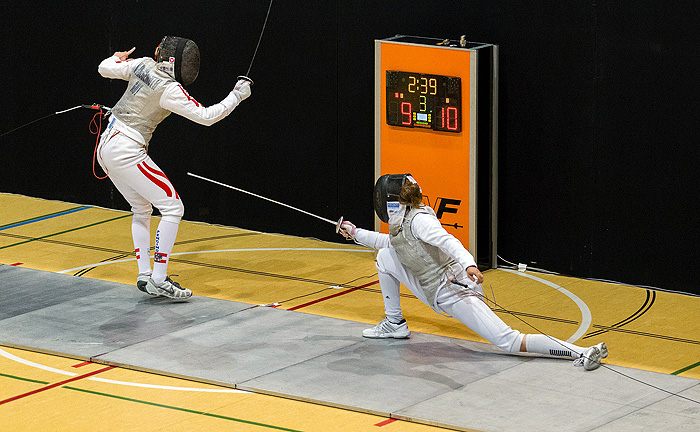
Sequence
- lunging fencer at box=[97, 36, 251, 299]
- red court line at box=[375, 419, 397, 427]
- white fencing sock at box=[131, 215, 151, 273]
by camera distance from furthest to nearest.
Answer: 1. white fencing sock at box=[131, 215, 151, 273]
2. lunging fencer at box=[97, 36, 251, 299]
3. red court line at box=[375, 419, 397, 427]

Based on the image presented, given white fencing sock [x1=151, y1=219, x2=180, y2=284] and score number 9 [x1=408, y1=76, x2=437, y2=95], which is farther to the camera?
score number 9 [x1=408, y1=76, x2=437, y2=95]

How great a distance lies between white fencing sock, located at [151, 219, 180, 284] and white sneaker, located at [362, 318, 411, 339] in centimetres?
159

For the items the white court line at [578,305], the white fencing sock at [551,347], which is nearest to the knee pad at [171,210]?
the white court line at [578,305]

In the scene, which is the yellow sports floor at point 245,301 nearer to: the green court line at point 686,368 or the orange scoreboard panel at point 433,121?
the green court line at point 686,368

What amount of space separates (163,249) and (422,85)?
221 centimetres

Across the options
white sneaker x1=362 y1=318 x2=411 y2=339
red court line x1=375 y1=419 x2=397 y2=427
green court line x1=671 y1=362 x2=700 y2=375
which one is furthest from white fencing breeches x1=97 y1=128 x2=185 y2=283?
green court line x1=671 y1=362 x2=700 y2=375

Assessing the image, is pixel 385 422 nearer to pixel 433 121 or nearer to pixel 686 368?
pixel 686 368

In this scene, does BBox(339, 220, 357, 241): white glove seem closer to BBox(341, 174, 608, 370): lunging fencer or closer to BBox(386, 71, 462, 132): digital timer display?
BBox(341, 174, 608, 370): lunging fencer

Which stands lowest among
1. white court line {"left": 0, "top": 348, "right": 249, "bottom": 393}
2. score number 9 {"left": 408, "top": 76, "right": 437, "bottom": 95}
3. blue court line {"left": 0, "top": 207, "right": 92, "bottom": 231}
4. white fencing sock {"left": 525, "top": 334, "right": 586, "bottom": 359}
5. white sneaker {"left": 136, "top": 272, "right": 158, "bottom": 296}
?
white court line {"left": 0, "top": 348, "right": 249, "bottom": 393}

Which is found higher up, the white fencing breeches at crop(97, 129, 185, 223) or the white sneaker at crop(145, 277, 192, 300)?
the white fencing breeches at crop(97, 129, 185, 223)

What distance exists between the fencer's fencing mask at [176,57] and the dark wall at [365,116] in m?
1.70

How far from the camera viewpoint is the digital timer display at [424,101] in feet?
28.4

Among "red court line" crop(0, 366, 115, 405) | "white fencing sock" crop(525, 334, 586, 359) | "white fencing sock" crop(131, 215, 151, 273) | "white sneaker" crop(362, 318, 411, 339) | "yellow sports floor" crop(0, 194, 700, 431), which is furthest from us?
"white fencing sock" crop(131, 215, 151, 273)

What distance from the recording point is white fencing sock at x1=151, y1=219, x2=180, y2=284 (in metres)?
8.17
